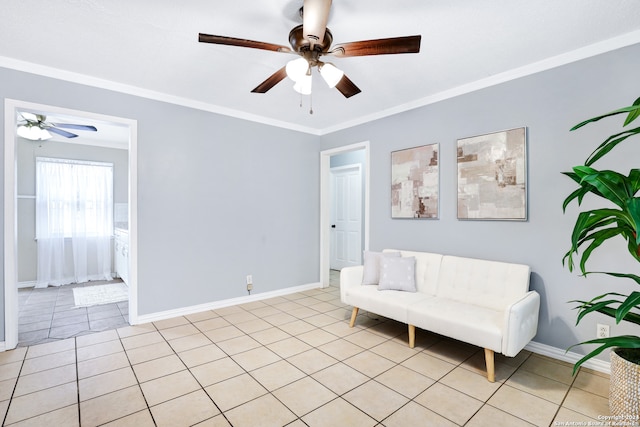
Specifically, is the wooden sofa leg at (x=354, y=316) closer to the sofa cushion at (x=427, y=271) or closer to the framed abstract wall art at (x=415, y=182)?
the sofa cushion at (x=427, y=271)

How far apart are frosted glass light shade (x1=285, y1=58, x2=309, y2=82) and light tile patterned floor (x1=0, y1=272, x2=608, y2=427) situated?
215cm

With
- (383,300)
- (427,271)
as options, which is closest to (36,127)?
(383,300)

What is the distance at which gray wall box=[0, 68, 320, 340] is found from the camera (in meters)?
3.20

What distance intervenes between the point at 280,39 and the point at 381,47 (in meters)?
0.86

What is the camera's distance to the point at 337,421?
1.75m

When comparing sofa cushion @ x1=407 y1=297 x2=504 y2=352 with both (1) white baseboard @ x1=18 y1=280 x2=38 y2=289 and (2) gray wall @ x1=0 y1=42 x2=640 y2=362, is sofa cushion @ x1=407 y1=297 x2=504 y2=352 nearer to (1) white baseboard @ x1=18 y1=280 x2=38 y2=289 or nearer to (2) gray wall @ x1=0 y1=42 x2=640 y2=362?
(2) gray wall @ x1=0 y1=42 x2=640 y2=362

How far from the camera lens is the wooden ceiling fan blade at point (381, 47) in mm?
1734

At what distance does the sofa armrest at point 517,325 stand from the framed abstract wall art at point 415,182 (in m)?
1.26

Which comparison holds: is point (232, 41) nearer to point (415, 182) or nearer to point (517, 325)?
point (415, 182)

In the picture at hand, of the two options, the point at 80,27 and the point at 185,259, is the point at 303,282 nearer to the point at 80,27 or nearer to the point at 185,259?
the point at 185,259

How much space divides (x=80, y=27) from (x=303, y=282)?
146 inches

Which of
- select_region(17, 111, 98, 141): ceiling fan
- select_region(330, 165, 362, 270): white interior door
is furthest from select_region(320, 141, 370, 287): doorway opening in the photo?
select_region(17, 111, 98, 141): ceiling fan

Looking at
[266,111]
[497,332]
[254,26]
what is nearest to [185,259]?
[266,111]

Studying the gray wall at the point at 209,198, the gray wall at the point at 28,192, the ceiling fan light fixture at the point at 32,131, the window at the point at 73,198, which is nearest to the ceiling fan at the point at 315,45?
the gray wall at the point at 209,198
